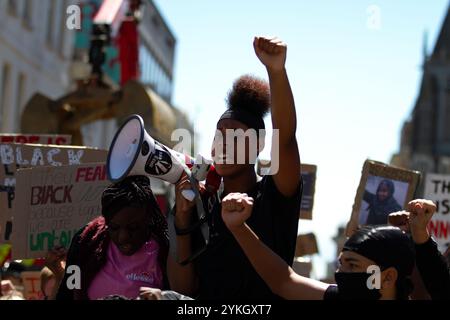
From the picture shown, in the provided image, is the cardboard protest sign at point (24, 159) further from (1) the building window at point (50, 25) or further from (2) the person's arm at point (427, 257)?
(1) the building window at point (50, 25)

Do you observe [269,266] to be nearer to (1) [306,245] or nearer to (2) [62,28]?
(1) [306,245]

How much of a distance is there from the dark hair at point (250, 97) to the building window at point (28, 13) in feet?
69.6

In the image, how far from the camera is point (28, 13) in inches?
990

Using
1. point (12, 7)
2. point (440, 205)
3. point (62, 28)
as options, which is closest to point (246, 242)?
point (440, 205)

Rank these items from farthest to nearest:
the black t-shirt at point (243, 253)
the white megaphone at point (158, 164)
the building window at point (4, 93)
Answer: the building window at point (4, 93)
the white megaphone at point (158, 164)
the black t-shirt at point (243, 253)

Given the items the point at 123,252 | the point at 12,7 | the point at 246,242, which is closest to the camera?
the point at 246,242

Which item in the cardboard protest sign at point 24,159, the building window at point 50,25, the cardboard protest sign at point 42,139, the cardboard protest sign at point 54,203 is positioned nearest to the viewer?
A: the cardboard protest sign at point 54,203

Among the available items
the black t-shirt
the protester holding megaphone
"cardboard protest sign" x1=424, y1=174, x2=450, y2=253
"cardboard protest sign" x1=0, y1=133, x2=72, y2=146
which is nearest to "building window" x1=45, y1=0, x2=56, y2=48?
"cardboard protest sign" x1=0, y1=133, x2=72, y2=146

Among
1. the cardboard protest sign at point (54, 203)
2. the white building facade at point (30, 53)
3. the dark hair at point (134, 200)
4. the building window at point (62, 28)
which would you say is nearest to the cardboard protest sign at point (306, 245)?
the cardboard protest sign at point (54, 203)

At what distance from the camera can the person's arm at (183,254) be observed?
3877 millimetres

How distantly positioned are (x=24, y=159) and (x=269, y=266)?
316 centimetres

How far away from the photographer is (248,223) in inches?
151
